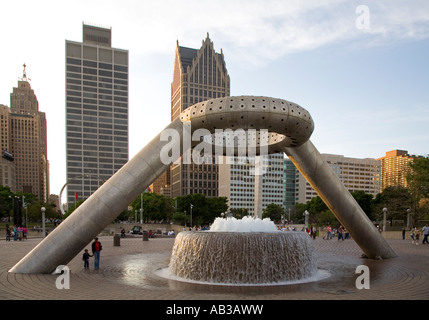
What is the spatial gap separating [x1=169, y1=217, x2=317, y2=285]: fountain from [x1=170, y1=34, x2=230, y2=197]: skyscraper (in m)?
108

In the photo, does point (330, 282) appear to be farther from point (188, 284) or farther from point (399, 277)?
point (188, 284)

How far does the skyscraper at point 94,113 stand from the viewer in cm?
13562

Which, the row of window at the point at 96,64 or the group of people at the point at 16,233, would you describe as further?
the row of window at the point at 96,64

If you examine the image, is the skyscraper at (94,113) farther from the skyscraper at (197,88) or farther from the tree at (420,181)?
the tree at (420,181)

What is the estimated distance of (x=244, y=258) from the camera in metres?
12.8

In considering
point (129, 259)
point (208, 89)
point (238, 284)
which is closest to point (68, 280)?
point (238, 284)

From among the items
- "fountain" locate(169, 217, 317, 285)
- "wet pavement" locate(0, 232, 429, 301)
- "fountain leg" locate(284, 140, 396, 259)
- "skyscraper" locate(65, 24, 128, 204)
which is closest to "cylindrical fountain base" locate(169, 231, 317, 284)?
"fountain" locate(169, 217, 317, 285)

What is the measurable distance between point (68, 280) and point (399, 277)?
1178 cm

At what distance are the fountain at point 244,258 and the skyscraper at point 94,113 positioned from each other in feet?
410

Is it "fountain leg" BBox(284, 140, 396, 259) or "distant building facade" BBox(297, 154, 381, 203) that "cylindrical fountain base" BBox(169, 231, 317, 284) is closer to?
"fountain leg" BBox(284, 140, 396, 259)

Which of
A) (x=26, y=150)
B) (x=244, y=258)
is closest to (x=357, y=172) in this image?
(x=26, y=150)

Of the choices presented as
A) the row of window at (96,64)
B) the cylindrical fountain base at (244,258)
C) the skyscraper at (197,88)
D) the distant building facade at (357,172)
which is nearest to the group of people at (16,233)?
the cylindrical fountain base at (244,258)

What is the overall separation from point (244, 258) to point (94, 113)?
450 ft
